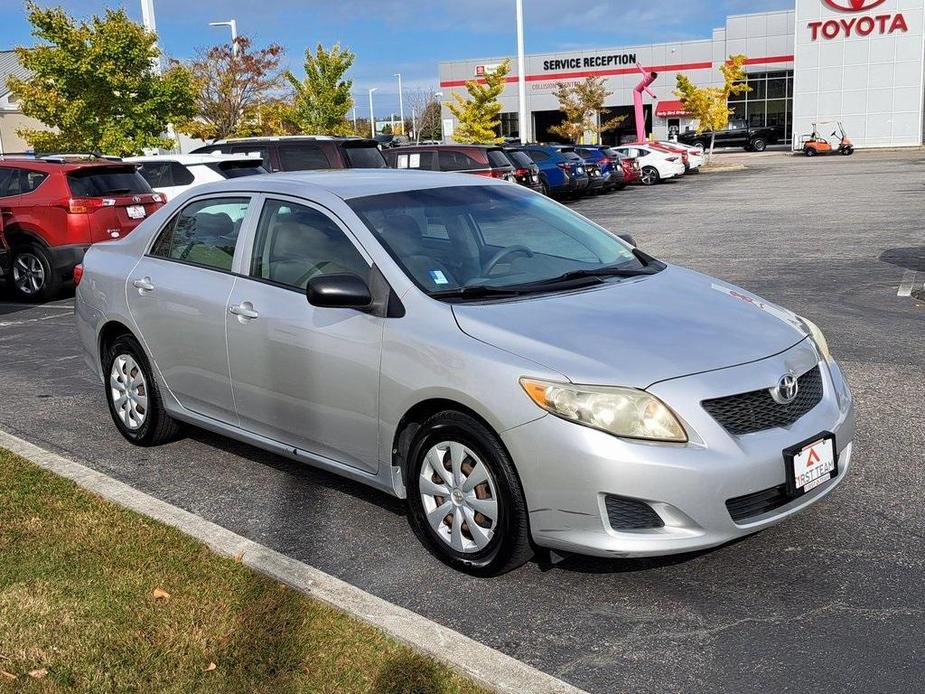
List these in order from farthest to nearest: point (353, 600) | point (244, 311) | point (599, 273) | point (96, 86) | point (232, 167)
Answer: point (96, 86) → point (232, 167) → point (244, 311) → point (599, 273) → point (353, 600)

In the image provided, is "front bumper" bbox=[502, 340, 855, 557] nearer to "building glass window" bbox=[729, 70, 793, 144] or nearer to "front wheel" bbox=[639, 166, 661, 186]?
"front wheel" bbox=[639, 166, 661, 186]

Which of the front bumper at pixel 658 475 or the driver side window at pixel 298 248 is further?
the driver side window at pixel 298 248

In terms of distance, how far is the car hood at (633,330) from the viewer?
386 cm

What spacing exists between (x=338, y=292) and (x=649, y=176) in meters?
35.1

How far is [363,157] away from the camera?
16719 millimetres

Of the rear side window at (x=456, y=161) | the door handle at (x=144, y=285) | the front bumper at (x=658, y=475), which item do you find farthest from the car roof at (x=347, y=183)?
the rear side window at (x=456, y=161)

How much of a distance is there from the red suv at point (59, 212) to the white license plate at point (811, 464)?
1045 cm

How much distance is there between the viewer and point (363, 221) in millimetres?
4805

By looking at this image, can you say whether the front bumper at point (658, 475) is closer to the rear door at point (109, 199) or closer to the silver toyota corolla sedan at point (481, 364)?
the silver toyota corolla sedan at point (481, 364)

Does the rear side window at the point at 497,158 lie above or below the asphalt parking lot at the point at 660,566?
above

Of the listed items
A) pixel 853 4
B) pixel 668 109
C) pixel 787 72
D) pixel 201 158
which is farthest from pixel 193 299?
pixel 668 109

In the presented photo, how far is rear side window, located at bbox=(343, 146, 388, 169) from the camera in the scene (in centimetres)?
1648

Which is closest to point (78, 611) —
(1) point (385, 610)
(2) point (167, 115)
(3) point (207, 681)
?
(3) point (207, 681)

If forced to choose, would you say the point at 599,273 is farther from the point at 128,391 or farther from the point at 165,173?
the point at 165,173
